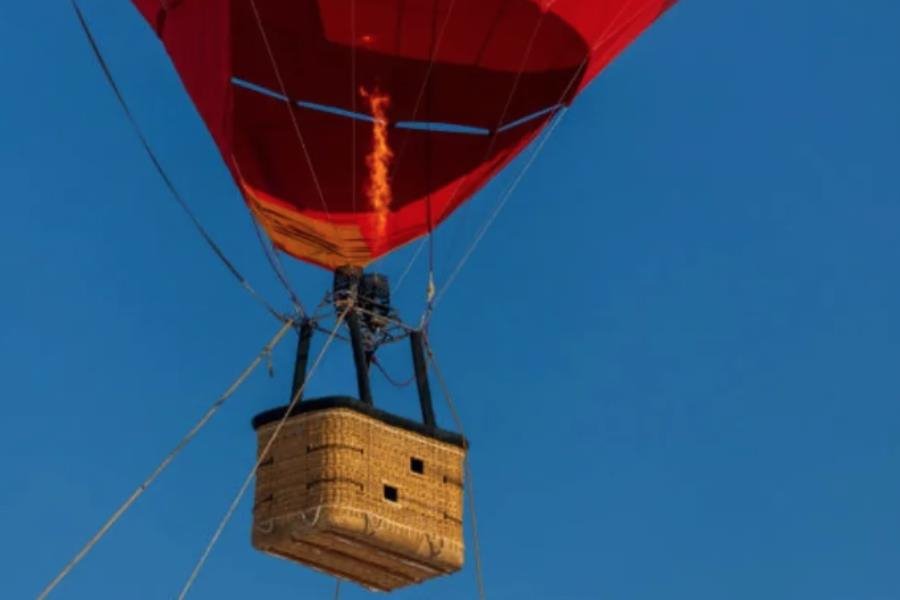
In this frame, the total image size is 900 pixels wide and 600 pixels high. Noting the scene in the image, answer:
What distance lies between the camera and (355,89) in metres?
17.7

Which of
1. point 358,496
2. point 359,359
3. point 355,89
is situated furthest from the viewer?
point 355,89

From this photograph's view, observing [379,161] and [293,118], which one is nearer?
[293,118]

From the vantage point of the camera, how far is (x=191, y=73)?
17.8m

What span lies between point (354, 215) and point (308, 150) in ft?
1.73

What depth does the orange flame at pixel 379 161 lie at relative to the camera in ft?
58.3

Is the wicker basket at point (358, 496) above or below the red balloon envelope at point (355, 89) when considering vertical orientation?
below

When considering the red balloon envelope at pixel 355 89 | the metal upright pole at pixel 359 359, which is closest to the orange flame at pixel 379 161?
the red balloon envelope at pixel 355 89

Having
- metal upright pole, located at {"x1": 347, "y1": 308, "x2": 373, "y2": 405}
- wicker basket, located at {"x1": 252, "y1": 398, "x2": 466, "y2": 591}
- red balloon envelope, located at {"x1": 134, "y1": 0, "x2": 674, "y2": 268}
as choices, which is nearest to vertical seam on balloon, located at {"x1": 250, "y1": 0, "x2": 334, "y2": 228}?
red balloon envelope, located at {"x1": 134, "y1": 0, "x2": 674, "y2": 268}

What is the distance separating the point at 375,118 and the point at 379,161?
0.28 meters

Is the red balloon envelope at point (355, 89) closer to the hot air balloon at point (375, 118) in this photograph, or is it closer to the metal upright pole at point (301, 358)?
the hot air balloon at point (375, 118)

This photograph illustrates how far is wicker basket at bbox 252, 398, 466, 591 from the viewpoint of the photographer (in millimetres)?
16266

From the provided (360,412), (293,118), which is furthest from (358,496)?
(293,118)

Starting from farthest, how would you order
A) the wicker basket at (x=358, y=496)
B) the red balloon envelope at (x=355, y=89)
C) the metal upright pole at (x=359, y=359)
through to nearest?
the red balloon envelope at (x=355, y=89) → the metal upright pole at (x=359, y=359) → the wicker basket at (x=358, y=496)

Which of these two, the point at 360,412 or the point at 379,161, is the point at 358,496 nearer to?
the point at 360,412
